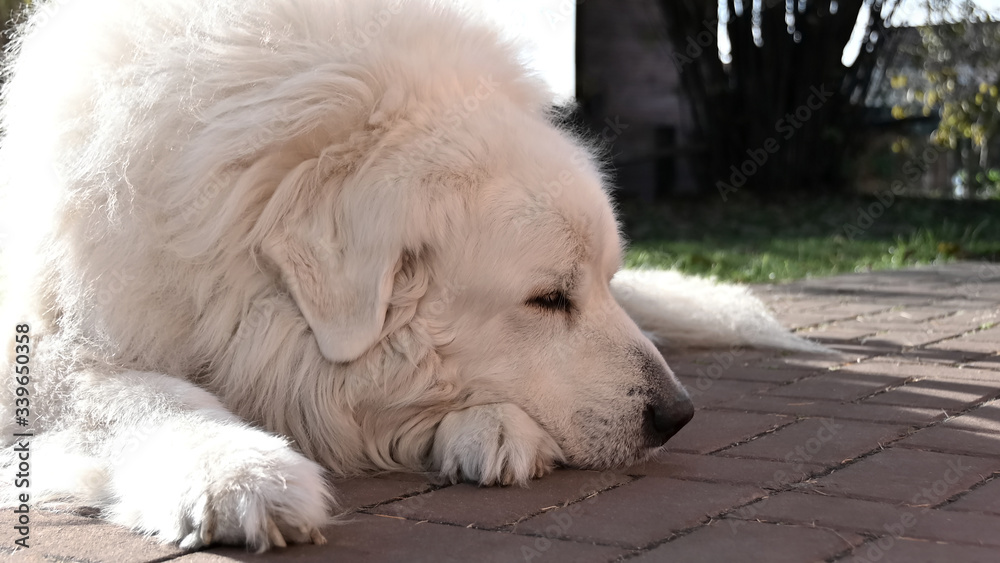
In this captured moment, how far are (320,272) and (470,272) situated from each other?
40 cm

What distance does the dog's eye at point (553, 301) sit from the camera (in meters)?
2.83

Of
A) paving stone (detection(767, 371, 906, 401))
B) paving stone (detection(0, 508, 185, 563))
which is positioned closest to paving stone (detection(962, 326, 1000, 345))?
paving stone (detection(767, 371, 906, 401))

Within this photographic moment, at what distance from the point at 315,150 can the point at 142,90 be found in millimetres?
502

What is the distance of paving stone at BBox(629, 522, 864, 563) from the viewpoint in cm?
201

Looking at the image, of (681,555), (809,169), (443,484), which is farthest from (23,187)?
(809,169)

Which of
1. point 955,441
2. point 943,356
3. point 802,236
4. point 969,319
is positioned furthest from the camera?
point 802,236

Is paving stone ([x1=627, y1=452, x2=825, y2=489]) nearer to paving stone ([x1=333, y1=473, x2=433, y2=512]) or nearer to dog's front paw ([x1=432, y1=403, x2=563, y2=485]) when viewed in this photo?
dog's front paw ([x1=432, y1=403, x2=563, y2=485])

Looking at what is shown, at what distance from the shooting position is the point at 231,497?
81.7 inches

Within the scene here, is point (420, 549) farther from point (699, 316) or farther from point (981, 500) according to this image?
point (699, 316)

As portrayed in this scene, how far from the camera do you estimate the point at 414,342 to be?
2756mm

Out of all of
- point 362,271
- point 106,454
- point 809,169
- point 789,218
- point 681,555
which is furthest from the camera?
point 809,169

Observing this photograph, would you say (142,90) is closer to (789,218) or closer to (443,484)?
(443,484)

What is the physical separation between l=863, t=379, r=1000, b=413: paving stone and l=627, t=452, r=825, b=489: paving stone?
0.93 meters

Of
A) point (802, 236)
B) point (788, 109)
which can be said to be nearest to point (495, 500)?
point (802, 236)
